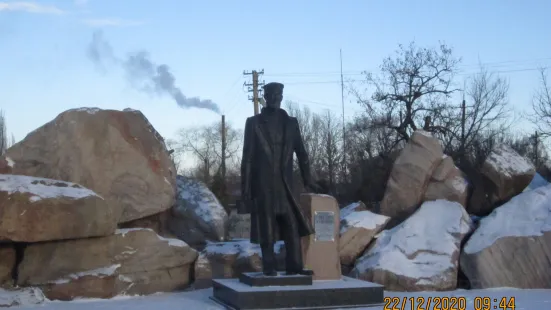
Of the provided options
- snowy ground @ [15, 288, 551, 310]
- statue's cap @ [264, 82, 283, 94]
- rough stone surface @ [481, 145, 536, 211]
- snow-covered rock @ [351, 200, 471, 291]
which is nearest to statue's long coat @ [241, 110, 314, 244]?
statue's cap @ [264, 82, 283, 94]

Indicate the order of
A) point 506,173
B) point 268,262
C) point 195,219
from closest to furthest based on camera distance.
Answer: point 268,262
point 506,173
point 195,219

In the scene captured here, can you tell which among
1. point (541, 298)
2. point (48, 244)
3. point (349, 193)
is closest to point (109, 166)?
point (48, 244)

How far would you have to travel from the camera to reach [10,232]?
28.7 ft

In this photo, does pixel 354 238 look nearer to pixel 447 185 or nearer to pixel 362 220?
pixel 362 220

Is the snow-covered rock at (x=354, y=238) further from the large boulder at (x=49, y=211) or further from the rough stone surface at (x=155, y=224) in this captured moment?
the large boulder at (x=49, y=211)

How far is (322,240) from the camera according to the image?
9.98 m

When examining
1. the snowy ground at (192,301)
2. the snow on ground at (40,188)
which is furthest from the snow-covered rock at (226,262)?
the snow on ground at (40,188)

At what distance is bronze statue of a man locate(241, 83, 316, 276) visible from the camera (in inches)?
351

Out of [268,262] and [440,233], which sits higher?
[440,233]

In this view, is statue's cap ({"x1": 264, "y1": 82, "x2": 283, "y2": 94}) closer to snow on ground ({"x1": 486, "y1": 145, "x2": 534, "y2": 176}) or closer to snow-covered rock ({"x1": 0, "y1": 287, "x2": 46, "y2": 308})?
snow-covered rock ({"x1": 0, "y1": 287, "x2": 46, "y2": 308})

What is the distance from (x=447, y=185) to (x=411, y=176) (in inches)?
28.3

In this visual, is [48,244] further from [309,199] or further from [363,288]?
[363,288]

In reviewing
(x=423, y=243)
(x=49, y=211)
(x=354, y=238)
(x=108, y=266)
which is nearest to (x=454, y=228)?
Result: (x=423, y=243)

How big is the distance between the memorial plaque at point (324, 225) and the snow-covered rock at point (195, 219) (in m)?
3.88
